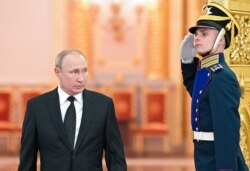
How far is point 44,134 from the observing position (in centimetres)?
321

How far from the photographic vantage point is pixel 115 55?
11.9m

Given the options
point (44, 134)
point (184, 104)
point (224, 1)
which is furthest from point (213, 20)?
point (184, 104)

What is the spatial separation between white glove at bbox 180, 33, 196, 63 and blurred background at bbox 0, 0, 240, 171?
8.16 m

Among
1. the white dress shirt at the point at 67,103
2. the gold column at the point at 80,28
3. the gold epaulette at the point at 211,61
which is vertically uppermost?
the gold column at the point at 80,28

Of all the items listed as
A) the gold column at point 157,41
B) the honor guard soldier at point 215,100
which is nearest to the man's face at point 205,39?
the honor guard soldier at point 215,100

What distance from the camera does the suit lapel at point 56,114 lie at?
317 cm

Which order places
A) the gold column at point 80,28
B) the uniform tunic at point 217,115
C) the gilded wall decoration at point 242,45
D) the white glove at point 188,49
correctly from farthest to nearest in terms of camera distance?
the gold column at point 80,28
the gilded wall decoration at point 242,45
the white glove at point 188,49
the uniform tunic at point 217,115

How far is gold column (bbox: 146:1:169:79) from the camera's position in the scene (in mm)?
11812

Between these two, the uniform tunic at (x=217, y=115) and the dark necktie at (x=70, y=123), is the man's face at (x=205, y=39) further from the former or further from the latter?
the dark necktie at (x=70, y=123)

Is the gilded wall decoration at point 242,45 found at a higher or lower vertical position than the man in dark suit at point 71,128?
higher

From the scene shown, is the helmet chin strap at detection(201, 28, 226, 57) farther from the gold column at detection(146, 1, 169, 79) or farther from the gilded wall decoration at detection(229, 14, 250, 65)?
the gold column at detection(146, 1, 169, 79)

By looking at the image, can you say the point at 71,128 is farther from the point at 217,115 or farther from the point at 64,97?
the point at 217,115

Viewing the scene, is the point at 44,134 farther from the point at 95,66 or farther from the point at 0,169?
the point at 95,66

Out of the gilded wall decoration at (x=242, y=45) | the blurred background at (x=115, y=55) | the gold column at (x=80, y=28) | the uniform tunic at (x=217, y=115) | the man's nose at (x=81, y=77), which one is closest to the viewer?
the uniform tunic at (x=217, y=115)
